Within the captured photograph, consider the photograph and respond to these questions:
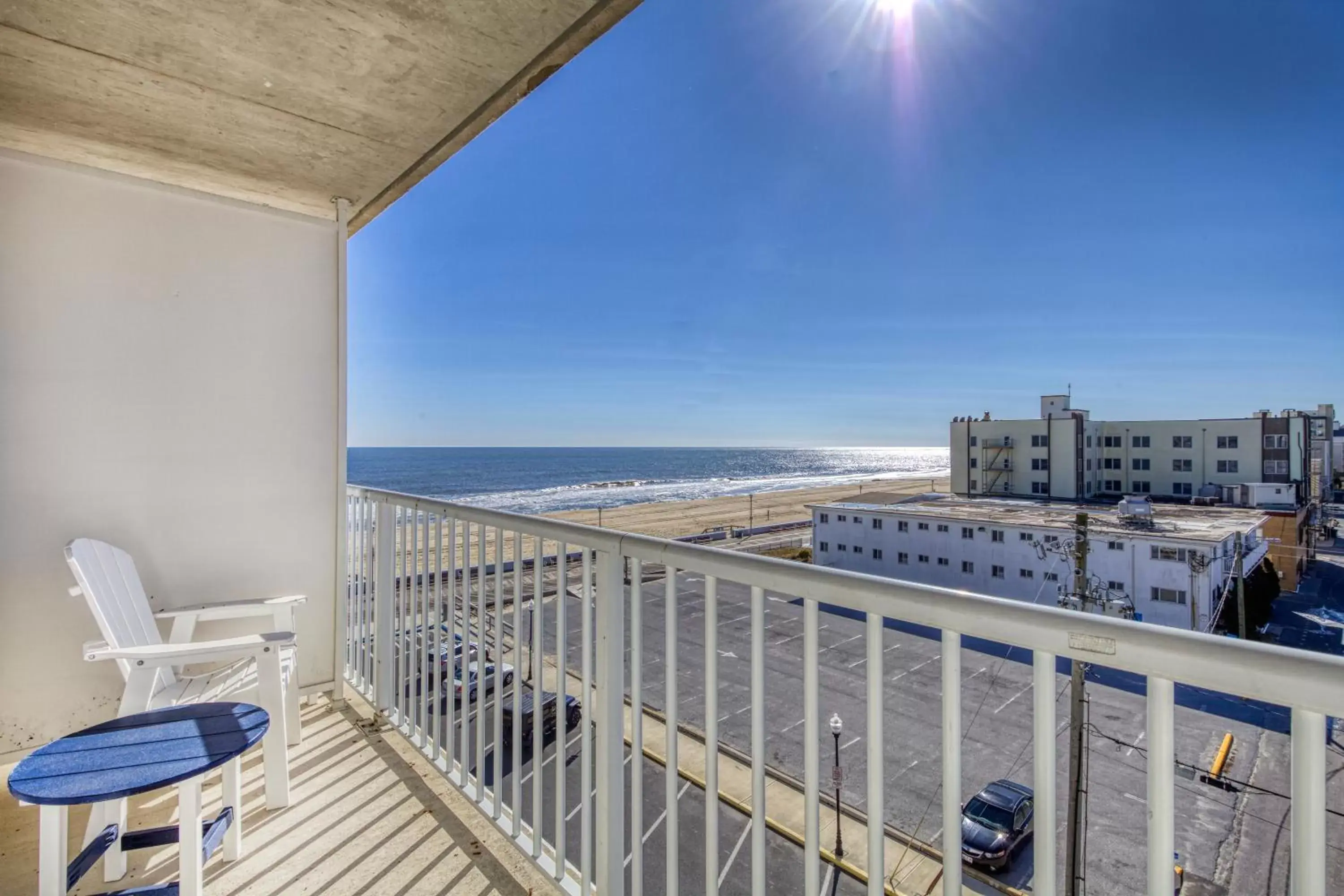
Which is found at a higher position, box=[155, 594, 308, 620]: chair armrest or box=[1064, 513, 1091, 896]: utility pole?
box=[155, 594, 308, 620]: chair armrest

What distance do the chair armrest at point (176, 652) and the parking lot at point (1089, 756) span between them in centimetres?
129

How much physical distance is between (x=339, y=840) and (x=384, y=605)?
82 centimetres

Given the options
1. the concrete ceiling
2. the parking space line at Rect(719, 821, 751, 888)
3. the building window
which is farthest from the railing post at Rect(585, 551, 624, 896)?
the building window

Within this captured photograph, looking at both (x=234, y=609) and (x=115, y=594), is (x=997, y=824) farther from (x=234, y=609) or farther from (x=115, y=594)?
(x=115, y=594)

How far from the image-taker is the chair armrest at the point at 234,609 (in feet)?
7.19

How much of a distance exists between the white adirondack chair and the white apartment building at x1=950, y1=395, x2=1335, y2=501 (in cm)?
1724

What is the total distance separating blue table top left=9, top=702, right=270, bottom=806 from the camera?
3.50 feet

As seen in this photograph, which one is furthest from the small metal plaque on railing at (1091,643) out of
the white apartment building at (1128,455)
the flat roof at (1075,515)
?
the white apartment building at (1128,455)

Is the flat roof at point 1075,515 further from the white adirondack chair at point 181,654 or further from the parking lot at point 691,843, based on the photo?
the white adirondack chair at point 181,654

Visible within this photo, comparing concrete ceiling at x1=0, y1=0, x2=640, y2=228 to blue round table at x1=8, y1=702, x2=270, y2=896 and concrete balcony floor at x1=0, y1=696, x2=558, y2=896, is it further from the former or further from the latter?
concrete balcony floor at x1=0, y1=696, x2=558, y2=896

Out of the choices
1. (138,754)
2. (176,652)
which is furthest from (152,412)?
(138,754)

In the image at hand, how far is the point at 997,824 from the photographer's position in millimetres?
2793

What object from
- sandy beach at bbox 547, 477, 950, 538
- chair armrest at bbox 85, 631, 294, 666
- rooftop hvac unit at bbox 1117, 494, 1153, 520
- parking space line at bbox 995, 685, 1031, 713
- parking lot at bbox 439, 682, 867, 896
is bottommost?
parking lot at bbox 439, 682, 867, 896

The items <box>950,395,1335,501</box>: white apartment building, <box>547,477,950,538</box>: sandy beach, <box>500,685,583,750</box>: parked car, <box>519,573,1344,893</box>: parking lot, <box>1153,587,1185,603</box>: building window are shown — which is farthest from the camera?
<box>547,477,950,538</box>: sandy beach
